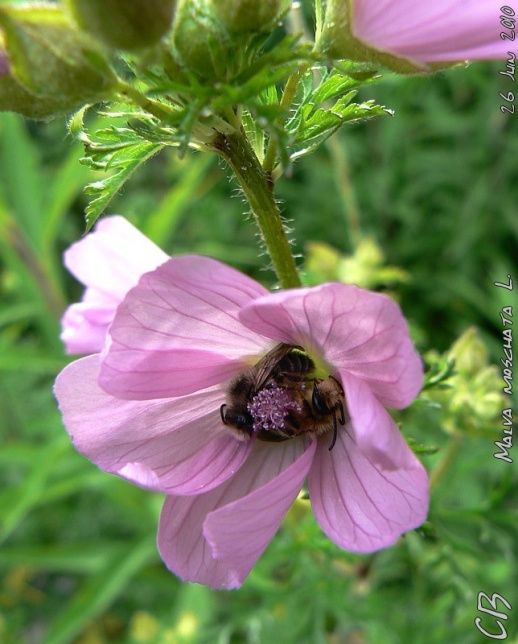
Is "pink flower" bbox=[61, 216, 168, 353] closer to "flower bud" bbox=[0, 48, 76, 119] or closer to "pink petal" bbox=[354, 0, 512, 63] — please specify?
"flower bud" bbox=[0, 48, 76, 119]

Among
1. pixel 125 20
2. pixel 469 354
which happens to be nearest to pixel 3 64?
pixel 125 20

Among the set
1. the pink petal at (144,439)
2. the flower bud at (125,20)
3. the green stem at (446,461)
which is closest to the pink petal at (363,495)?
the pink petal at (144,439)

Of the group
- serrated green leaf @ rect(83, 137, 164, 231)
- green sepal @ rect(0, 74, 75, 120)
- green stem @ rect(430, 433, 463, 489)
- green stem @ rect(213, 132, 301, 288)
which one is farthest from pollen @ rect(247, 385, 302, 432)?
green stem @ rect(430, 433, 463, 489)

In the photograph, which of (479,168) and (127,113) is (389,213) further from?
(127,113)

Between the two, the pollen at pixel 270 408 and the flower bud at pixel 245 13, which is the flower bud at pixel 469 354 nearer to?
the pollen at pixel 270 408

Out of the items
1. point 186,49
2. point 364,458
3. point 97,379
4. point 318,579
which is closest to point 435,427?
point 318,579

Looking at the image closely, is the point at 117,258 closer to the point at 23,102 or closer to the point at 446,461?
the point at 23,102
